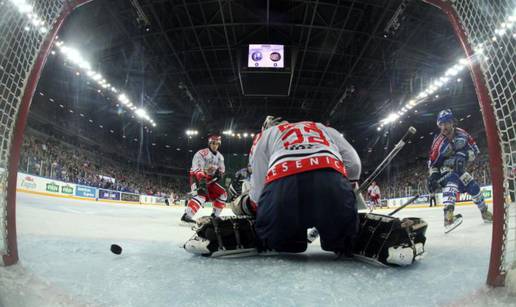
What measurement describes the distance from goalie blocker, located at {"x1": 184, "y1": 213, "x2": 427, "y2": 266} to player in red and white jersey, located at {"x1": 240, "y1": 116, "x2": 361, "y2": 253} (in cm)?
13

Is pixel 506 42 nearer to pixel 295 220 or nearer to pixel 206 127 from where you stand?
pixel 295 220

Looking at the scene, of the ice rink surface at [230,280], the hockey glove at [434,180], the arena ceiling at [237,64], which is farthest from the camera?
the arena ceiling at [237,64]

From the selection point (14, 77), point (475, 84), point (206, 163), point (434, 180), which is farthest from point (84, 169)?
point (475, 84)

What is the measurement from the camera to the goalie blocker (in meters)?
1.62

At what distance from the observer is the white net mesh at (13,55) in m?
1.29

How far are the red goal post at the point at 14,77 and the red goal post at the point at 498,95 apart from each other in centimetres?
178

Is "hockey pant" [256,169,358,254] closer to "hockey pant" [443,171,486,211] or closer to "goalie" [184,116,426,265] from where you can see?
"goalie" [184,116,426,265]

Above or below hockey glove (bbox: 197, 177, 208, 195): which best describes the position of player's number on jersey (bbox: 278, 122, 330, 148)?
above

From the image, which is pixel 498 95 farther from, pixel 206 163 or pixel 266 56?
pixel 266 56

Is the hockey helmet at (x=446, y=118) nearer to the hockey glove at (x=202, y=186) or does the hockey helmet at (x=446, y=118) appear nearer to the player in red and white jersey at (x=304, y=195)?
the player in red and white jersey at (x=304, y=195)

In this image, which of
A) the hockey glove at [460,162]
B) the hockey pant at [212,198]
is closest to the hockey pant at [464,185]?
the hockey glove at [460,162]

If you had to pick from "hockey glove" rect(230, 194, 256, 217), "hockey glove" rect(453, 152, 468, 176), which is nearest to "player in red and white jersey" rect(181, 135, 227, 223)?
"hockey glove" rect(230, 194, 256, 217)

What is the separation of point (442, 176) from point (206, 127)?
808 inches

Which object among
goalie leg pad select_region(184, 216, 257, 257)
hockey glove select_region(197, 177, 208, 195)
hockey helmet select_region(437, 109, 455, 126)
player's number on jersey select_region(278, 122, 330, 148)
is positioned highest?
hockey helmet select_region(437, 109, 455, 126)
